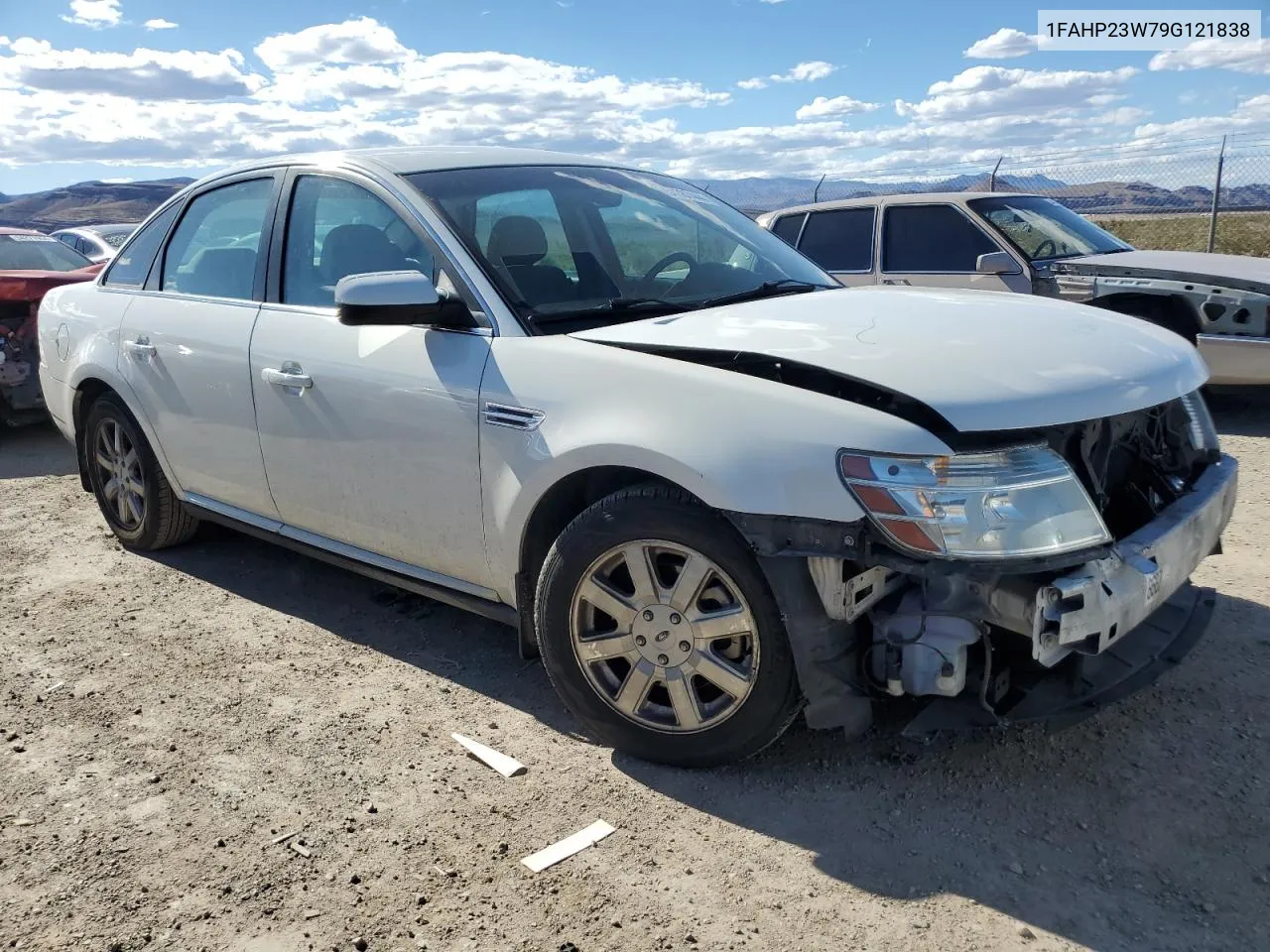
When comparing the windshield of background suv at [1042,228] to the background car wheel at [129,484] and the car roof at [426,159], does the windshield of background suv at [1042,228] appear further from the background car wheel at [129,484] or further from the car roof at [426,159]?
the background car wheel at [129,484]

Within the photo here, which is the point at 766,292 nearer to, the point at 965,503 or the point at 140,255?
the point at 965,503

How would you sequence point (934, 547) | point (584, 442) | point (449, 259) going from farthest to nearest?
point (449, 259), point (584, 442), point (934, 547)

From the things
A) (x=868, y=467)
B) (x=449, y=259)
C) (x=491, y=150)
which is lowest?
(x=868, y=467)

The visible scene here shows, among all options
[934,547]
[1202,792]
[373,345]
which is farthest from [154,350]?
[1202,792]

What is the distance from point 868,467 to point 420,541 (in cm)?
164

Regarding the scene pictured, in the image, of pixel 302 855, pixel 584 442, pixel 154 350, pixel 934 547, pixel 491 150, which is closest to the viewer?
pixel 934 547

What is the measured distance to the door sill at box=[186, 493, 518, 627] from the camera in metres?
3.46

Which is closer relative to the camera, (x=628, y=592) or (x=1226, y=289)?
(x=628, y=592)

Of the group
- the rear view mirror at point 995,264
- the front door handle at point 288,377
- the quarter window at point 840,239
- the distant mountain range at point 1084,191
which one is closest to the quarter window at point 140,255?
the front door handle at point 288,377

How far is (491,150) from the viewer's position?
4.13m

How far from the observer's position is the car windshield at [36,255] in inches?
369

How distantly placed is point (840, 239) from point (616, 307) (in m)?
5.87

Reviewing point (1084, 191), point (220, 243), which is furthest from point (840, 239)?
point (1084, 191)

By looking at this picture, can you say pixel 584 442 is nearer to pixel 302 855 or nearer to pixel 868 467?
pixel 868 467
